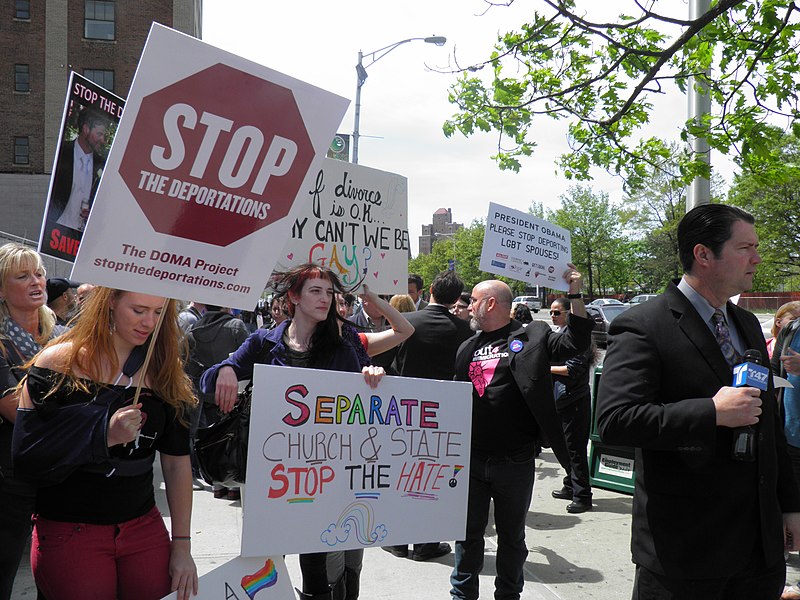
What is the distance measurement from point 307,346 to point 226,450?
2.38ft

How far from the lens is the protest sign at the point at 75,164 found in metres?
4.44

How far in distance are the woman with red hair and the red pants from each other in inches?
37.5

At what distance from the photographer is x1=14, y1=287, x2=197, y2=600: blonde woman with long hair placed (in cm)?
245

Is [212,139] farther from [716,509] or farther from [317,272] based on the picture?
[716,509]

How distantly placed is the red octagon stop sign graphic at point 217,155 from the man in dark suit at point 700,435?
4.83 feet

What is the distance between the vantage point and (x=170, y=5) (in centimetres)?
3559

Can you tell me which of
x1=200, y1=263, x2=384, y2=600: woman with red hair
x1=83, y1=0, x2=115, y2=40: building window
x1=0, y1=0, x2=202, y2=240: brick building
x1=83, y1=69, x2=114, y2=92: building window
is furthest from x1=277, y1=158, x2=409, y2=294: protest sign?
x1=83, y1=0, x2=115, y2=40: building window

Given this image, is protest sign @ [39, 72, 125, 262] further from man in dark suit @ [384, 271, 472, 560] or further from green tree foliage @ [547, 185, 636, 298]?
green tree foliage @ [547, 185, 636, 298]

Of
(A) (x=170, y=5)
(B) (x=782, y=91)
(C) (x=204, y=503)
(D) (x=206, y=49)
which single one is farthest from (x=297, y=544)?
(A) (x=170, y=5)

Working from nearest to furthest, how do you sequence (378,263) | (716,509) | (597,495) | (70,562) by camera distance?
(70,562) < (716,509) < (378,263) < (597,495)

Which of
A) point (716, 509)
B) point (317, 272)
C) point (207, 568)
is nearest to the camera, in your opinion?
point (716, 509)

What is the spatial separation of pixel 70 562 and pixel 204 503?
4.41 metres

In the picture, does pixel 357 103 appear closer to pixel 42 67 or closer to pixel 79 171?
pixel 79 171

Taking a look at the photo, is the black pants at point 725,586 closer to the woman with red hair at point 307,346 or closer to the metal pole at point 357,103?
the woman with red hair at point 307,346
